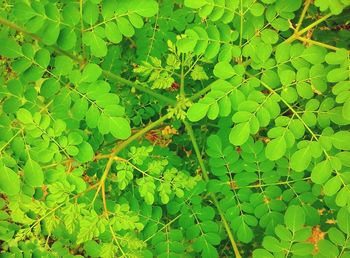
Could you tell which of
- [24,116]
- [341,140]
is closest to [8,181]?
[24,116]

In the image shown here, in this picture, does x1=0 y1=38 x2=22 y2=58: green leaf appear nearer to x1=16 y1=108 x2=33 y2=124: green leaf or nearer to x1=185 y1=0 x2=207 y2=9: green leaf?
x1=16 y1=108 x2=33 y2=124: green leaf

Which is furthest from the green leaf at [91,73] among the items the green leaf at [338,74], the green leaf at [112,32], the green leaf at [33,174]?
the green leaf at [338,74]

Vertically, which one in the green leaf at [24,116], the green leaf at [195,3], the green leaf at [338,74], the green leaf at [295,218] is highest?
the green leaf at [195,3]

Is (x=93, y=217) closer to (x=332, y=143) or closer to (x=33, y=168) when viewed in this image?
(x=33, y=168)

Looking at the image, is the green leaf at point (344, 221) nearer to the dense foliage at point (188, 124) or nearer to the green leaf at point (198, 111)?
the dense foliage at point (188, 124)

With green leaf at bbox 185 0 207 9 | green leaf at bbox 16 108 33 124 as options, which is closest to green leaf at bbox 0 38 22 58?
green leaf at bbox 16 108 33 124

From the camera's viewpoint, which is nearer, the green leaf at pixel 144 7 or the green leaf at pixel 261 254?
the green leaf at pixel 144 7

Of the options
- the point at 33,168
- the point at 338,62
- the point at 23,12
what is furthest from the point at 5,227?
the point at 338,62
